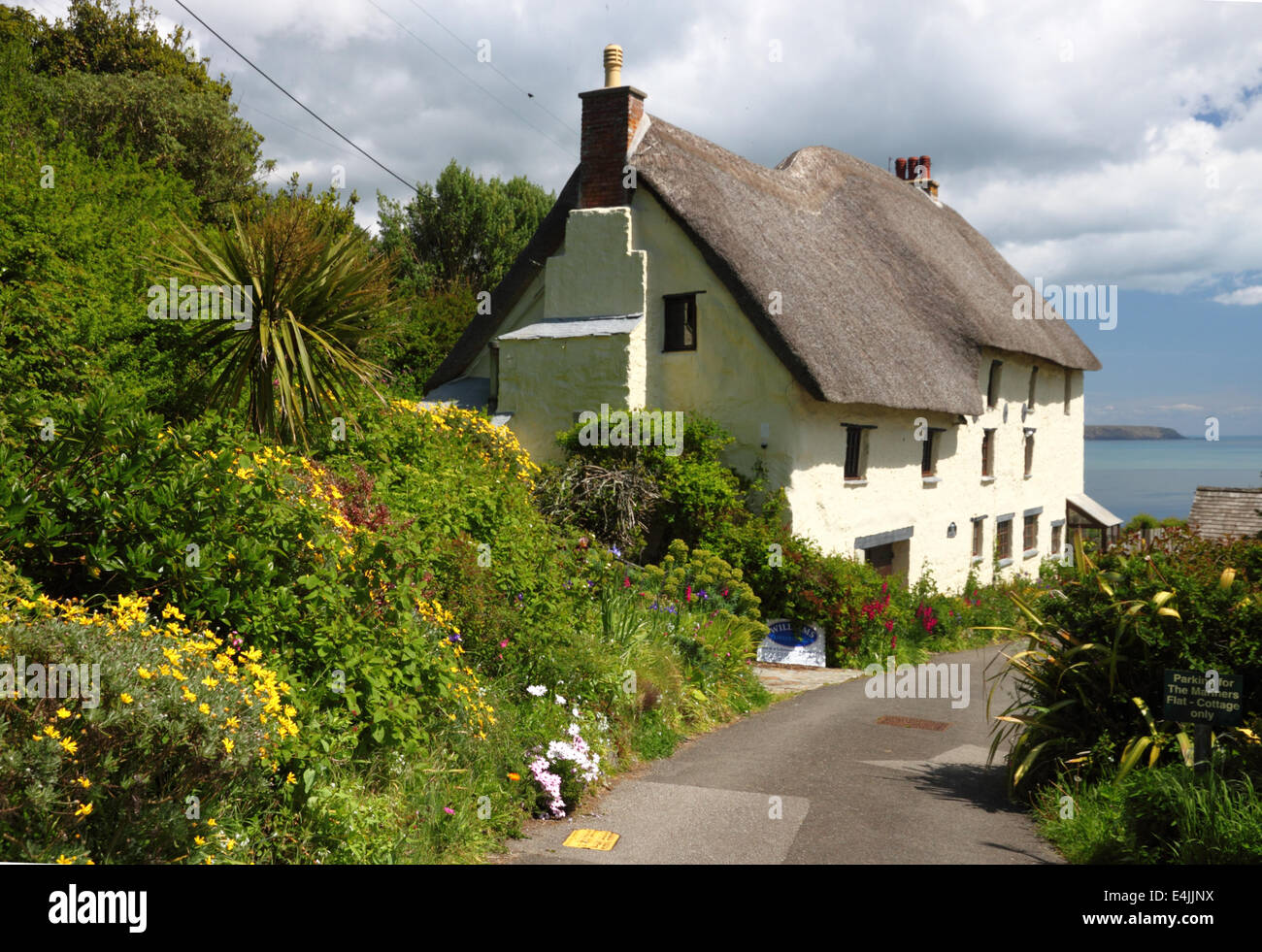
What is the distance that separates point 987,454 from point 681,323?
9.71m

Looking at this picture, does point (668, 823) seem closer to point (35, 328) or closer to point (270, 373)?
point (270, 373)

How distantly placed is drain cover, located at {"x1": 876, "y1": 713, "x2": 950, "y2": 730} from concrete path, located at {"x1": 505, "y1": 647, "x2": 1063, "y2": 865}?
12 cm

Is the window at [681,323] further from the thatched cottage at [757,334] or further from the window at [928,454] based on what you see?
the window at [928,454]

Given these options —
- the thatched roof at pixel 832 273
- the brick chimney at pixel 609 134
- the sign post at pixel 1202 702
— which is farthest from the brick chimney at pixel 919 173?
the sign post at pixel 1202 702

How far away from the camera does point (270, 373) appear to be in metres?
9.02

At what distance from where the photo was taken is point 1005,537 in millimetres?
24062

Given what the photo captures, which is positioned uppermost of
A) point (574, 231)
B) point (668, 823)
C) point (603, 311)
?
point (574, 231)

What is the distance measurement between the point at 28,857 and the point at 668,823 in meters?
3.87

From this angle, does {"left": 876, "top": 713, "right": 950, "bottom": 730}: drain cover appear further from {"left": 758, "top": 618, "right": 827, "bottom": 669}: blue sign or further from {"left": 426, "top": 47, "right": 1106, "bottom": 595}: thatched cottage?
{"left": 426, "top": 47, "right": 1106, "bottom": 595}: thatched cottage

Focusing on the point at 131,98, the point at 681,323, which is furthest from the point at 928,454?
the point at 131,98

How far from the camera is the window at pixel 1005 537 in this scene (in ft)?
77.7

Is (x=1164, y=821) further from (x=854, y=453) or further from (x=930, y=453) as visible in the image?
(x=930, y=453)
